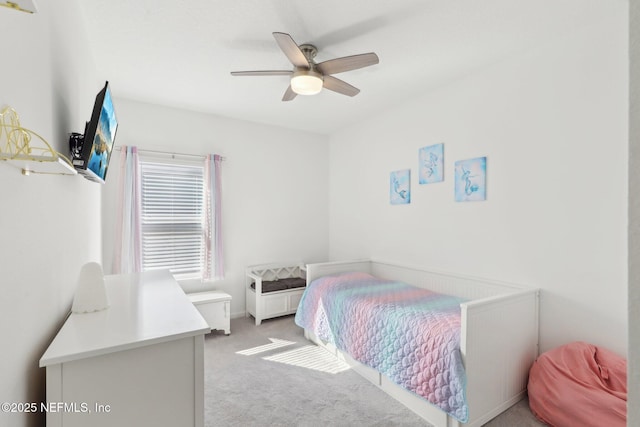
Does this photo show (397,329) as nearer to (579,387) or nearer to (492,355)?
(492,355)

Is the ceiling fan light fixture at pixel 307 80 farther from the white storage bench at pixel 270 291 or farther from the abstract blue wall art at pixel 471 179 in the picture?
the white storage bench at pixel 270 291

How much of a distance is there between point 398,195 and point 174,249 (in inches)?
109

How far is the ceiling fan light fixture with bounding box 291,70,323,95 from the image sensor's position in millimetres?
2172

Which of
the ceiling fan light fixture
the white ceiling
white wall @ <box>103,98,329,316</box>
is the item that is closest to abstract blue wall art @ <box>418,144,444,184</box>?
the white ceiling

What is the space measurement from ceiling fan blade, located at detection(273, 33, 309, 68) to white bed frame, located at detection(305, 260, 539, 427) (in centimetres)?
189

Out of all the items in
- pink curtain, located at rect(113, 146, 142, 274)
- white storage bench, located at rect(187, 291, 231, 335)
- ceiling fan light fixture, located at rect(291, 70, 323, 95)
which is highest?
ceiling fan light fixture, located at rect(291, 70, 323, 95)

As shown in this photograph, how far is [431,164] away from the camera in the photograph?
316 cm

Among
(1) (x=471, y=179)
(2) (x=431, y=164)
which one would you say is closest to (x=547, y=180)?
(1) (x=471, y=179)

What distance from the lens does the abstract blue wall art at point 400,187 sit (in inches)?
136

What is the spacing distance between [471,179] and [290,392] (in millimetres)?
2403

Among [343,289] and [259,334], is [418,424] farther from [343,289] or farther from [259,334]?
[259,334]

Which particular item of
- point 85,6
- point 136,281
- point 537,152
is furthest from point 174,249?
point 537,152

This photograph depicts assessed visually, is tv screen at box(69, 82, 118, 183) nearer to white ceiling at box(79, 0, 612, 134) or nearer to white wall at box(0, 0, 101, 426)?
white wall at box(0, 0, 101, 426)

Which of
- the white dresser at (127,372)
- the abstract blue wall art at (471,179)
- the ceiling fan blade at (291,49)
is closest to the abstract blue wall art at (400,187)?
the abstract blue wall art at (471,179)
